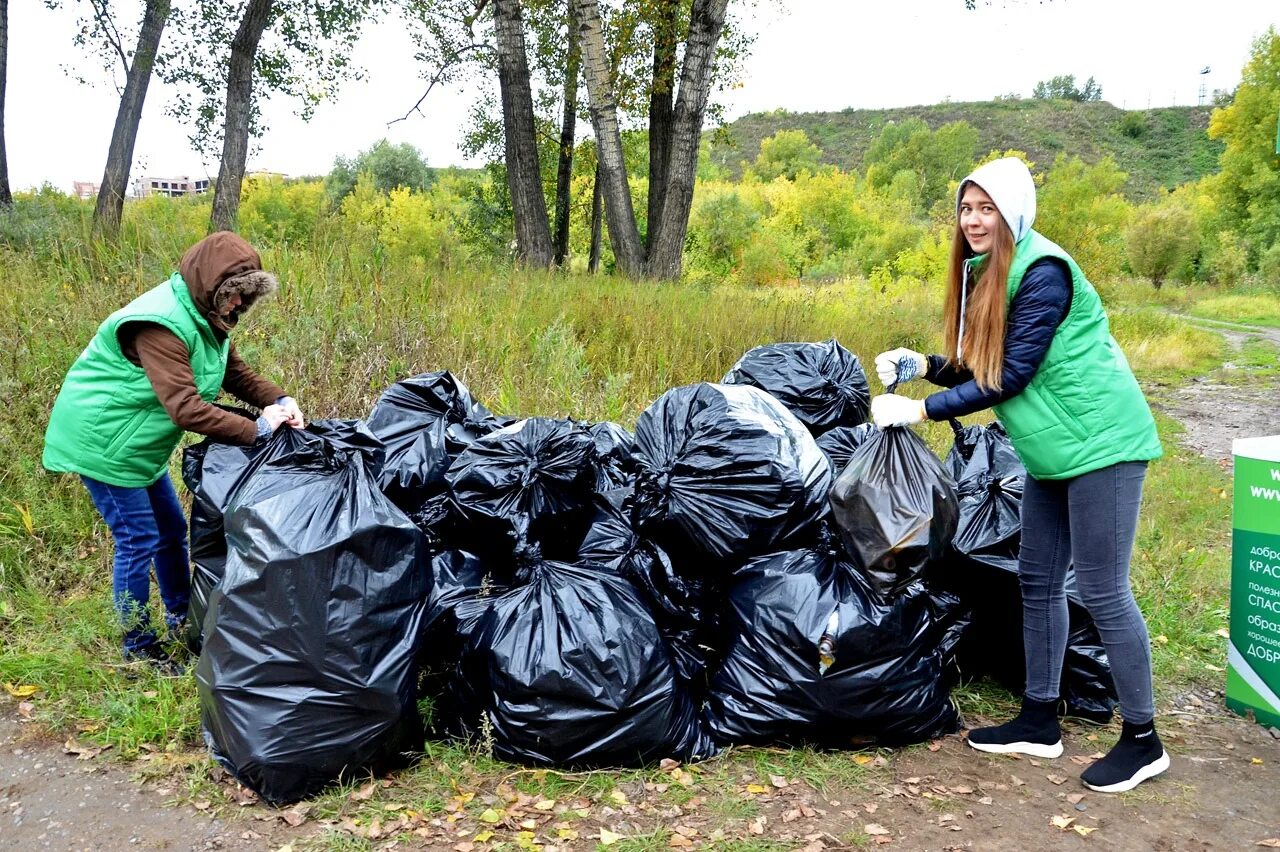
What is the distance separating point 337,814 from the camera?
2328 mm

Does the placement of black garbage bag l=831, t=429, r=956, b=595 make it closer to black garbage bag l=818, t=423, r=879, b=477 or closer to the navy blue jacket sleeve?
the navy blue jacket sleeve

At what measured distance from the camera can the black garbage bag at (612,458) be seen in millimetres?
3021

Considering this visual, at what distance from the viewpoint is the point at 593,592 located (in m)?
2.59

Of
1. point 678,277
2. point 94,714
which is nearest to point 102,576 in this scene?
point 94,714

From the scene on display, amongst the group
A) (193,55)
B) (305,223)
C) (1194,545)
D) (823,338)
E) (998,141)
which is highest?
(998,141)

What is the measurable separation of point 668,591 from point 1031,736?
1160 millimetres

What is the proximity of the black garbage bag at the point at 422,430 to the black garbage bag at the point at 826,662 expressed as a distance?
1.13 m

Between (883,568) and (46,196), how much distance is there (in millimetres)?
6348

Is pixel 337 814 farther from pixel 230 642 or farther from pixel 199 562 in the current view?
pixel 199 562

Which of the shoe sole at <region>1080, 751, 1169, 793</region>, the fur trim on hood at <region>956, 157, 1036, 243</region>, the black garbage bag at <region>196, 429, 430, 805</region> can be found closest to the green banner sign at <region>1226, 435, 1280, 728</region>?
the shoe sole at <region>1080, 751, 1169, 793</region>

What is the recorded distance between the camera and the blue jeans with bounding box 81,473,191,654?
2861 millimetres

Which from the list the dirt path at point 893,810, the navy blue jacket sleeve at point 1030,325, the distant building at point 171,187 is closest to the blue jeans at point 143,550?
the dirt path at point 893,810

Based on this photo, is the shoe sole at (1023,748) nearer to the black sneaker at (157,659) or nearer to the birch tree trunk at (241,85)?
the black sneaker at (157,659)

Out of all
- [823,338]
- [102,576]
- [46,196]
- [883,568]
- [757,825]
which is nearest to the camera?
[757,825]
